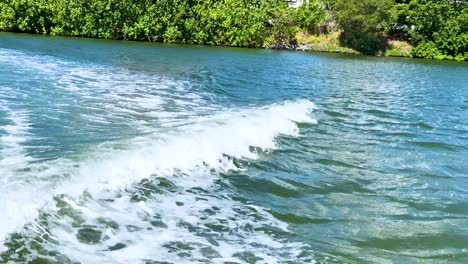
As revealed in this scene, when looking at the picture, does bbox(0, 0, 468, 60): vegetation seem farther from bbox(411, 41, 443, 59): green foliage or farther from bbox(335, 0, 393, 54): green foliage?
bbox(411, 41, 443, 59): green foliage

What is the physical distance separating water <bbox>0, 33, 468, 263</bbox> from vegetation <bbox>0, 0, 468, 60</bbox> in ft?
149

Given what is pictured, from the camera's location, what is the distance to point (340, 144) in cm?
1019

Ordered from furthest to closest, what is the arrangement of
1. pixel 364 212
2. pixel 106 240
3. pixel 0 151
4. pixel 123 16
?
pixel 123 16, pixel 0 151, pixel 364 212, pixel 106 240

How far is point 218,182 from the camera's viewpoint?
7051 millimetres

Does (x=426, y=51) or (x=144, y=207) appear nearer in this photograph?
(x=144, y=207)

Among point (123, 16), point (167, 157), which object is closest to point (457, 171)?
point (167, 157)

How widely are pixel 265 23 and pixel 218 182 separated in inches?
2289

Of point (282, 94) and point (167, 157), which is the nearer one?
point (167, 157)

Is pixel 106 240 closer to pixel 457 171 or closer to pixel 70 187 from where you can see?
pixel 70 187

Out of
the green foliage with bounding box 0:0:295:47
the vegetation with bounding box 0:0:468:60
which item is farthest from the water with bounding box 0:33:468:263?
the vegetation with bounding box 0:0:468:60

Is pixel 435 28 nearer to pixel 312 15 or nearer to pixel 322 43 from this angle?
pixel 322 43

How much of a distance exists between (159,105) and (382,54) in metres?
55.5

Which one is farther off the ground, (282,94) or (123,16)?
(123,16)

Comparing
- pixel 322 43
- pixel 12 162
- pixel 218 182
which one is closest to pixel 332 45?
pixel 322 43
